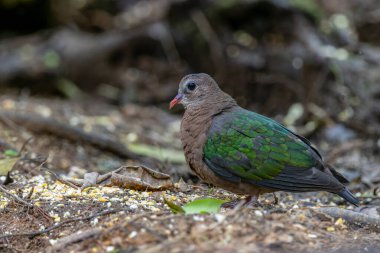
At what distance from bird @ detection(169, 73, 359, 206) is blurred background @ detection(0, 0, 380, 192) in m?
2.37

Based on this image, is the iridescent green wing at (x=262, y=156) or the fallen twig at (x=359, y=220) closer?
the fallen twig at (x=359, y=220)

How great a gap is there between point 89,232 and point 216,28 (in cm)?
677

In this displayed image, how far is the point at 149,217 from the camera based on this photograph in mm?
4020

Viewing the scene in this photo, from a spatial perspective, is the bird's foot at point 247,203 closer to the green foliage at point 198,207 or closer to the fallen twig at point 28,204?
the green foliage at point 198,207

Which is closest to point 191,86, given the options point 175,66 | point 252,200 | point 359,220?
point 252,200

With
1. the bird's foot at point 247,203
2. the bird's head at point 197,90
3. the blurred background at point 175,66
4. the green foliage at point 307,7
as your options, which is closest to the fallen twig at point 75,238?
the bird's foot at point 247,203

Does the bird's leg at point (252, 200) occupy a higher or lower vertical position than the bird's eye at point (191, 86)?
lower

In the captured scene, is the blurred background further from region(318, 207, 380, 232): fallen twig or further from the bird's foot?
region(318, 207, 380, 232): fallen twig

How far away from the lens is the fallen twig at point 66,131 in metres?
7.57

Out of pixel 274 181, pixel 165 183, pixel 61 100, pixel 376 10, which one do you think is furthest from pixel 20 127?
pixel 376 10

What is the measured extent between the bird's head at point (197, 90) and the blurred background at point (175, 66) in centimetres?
168

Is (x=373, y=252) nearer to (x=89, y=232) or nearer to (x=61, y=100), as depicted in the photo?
(x=89, y=232)

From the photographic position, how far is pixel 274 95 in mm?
10094

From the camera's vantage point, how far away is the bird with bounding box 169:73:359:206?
4848mm
